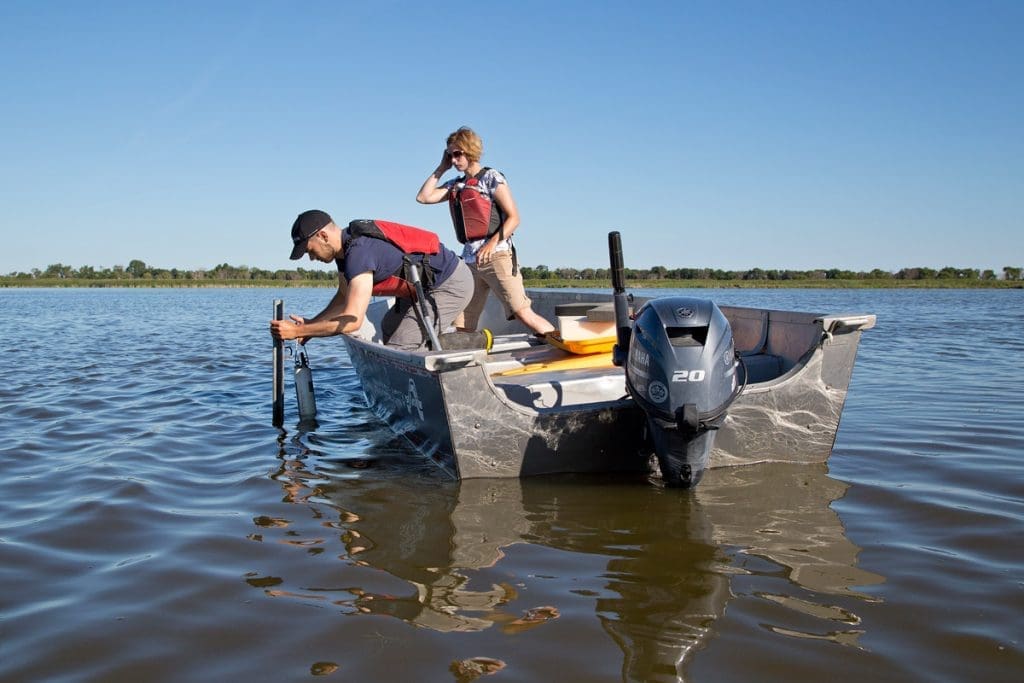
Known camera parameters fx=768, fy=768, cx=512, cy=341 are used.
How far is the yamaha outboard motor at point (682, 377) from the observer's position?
377cm

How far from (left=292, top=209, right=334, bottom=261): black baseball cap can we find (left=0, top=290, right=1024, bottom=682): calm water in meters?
1.54

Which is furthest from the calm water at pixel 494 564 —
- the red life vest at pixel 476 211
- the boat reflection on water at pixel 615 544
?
the red life vest at pixel 476 211

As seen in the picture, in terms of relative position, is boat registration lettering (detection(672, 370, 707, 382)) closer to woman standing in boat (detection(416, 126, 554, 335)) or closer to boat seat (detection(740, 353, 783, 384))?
boat seat (detection(740, 353, 783, 384))

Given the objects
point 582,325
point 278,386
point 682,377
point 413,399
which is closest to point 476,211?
point 582,325

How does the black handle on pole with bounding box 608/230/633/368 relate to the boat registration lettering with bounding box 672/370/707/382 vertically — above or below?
above

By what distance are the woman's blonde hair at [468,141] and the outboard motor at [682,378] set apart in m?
2.72

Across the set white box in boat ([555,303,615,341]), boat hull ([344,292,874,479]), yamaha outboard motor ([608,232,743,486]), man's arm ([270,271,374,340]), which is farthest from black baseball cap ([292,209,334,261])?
yamaha outboard motor ([608,232,743,486])

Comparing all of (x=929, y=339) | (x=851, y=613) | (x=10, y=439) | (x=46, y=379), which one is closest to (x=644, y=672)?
(x=851, y=613)

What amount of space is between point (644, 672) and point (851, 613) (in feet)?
3.01

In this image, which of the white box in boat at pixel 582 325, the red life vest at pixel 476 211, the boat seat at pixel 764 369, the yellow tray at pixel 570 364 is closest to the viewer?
the boat seat at pixel 764 369

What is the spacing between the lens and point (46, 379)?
30.2 ft

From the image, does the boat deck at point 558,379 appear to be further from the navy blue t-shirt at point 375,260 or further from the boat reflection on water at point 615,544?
the navy blue t-shirt at point 375,260

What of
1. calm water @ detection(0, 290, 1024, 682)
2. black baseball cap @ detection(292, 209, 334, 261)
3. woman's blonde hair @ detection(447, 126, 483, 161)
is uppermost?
woman's blonde hair @ detection(447, 126, 483, 161)

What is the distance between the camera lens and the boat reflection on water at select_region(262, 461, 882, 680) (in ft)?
9.18
